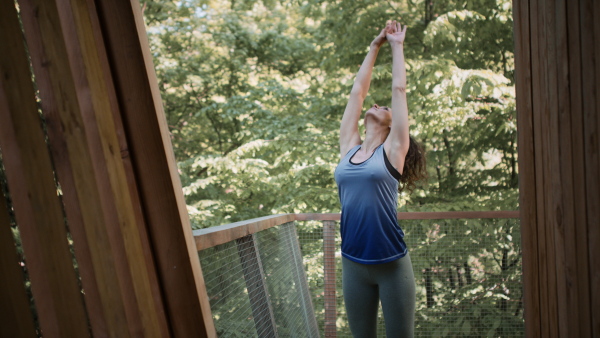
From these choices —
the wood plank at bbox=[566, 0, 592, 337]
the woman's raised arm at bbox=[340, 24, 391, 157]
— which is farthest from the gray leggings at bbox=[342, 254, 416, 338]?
the wood plank at bbox=[566, 0, 592, 337]

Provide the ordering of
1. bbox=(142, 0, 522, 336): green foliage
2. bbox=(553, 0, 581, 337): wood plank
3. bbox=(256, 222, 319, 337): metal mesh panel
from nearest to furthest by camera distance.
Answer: bbox=(553, 0, 581, 337): wood plank < bbox=(256, 222, 319, 337): metal mesh panel < bbox=(142, 0, 522, 336): green foliage

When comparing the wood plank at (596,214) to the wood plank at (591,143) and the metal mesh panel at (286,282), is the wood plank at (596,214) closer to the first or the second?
the wood plank at (591,143)

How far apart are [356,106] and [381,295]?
1000 millimetres

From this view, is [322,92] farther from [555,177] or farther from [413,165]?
[555,177]

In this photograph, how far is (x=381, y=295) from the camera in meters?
2.15

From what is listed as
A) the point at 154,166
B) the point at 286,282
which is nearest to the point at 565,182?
the point at 154,166

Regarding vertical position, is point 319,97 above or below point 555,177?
above

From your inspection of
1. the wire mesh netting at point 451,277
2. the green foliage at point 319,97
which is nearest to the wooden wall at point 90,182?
the wire mesh netting at point 451,277

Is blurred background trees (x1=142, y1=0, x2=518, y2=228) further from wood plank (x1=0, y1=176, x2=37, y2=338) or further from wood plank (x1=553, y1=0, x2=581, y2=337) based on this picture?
wood plank (x1=0, y1=176, x2=37, y2=338)

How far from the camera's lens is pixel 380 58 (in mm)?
6590

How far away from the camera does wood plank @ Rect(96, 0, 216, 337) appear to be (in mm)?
1129

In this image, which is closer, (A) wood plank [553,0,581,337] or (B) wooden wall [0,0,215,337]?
(B) wooden wall [0,0,215,337]

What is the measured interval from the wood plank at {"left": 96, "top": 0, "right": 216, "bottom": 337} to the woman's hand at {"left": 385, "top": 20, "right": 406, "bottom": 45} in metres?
1.53

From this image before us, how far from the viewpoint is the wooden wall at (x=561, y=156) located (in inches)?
56.1
